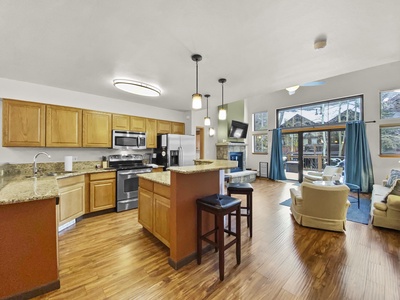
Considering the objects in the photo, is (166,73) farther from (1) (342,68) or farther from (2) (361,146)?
(2) (361,146)

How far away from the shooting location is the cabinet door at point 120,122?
3989mm

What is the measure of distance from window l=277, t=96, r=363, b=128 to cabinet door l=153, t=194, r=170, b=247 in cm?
638

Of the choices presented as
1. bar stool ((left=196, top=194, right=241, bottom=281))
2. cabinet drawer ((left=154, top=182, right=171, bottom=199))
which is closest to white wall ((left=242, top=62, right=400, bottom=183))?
bar stool ((left=196, top=194, right=241, bottom=281))

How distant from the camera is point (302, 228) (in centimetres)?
294

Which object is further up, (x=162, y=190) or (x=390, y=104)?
(x=390, y=104)

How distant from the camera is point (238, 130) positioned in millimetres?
7434

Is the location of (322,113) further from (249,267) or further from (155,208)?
(155,208)

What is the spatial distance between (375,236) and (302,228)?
38.1 inches

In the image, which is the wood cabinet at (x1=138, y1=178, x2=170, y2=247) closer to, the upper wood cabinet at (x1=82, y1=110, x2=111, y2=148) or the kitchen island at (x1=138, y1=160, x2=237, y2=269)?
the kitchen island at (x1=138, y1=160, x2=237, y2=269)

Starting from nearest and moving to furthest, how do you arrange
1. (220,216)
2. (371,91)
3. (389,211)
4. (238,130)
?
(220,216)
(389,211)
(371,91)
(238,130)

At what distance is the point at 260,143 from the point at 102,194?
6585 millimetres

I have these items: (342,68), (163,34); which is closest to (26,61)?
(163,34)

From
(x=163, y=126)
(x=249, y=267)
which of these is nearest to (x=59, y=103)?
(x=163, y=126)

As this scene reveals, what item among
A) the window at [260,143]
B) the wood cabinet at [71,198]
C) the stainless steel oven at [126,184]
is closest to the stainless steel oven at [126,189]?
the stainless steel oven at [126,184]
